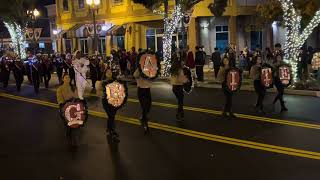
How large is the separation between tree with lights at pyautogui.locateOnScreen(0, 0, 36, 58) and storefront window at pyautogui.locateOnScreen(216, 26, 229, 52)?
1567 cm

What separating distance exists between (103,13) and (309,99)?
28.4 meters

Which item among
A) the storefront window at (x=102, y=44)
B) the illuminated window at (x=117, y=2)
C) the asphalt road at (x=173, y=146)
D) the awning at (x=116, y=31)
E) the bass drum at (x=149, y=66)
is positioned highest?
the illuminated window at (x=117, y=2)

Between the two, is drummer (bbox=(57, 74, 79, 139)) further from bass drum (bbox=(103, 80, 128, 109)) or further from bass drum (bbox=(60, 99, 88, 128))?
bass drum (bbox=(103, 80, 128, 109))

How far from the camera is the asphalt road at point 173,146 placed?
873cm

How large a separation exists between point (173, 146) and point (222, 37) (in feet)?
86.6

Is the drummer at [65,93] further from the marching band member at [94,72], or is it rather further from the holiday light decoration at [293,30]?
the marching band member at [94,72]

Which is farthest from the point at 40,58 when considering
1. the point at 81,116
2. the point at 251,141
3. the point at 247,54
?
the point at 251,141

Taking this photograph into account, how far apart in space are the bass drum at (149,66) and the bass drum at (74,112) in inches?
66.2

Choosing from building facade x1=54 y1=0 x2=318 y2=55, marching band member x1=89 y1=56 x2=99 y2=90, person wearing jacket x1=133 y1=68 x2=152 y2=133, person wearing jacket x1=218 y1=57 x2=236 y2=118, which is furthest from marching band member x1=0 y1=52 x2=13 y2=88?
person wearing jacket x1=133 y1=68 x2=152 y2=133

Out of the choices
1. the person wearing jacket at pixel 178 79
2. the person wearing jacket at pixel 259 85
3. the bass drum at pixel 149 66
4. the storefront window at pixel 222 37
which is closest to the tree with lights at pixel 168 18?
the storefront window at pixel 222 37

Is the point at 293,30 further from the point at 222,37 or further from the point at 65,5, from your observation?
the point at 65,5

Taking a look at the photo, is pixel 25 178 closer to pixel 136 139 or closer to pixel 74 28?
pixel 136 139

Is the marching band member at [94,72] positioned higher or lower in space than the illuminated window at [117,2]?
lower

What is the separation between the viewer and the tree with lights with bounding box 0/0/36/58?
4288cm
